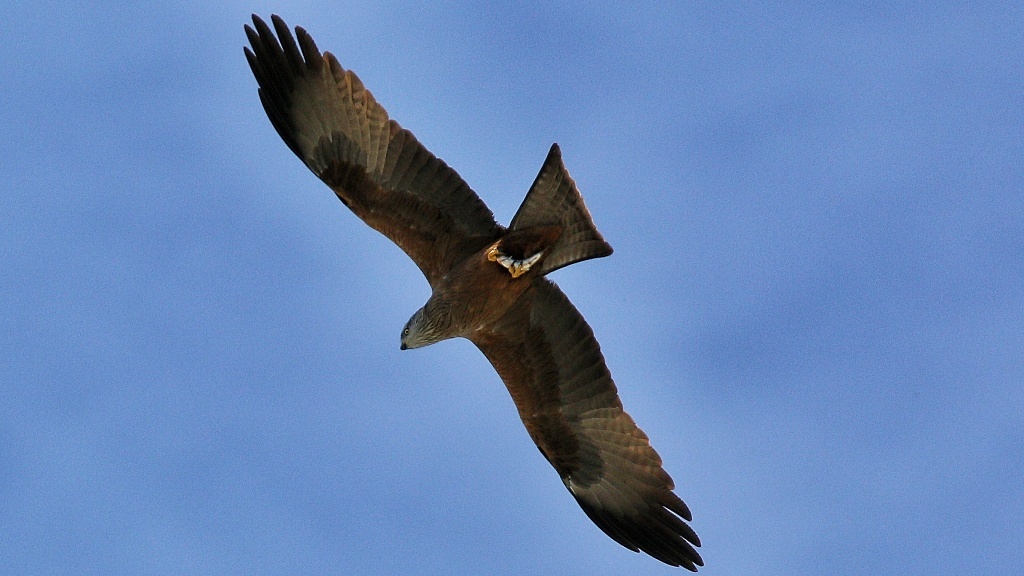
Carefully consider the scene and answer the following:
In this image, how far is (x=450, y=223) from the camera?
1102cm

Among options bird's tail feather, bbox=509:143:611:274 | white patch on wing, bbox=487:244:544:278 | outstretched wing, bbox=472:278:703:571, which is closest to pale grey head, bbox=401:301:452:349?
outstretched wing, bbox=472:278:703:571

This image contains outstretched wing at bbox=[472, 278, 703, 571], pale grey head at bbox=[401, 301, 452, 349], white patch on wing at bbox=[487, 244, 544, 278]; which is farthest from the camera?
outstretched wing at bbox=[472, 278, 703, 571]

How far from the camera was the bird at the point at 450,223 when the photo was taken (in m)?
10.8

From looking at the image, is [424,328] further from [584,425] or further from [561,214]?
[584,425]

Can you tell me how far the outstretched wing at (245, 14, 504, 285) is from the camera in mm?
10852

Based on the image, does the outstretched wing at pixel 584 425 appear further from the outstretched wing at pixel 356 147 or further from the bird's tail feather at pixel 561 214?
the outstretched wing at pixel 356 147

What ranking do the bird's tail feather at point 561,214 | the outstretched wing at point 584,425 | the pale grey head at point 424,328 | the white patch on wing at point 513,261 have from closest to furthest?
the bird's tail feather at point 561,214 < the white patch on wing at point 513,261 < the pale grey head at point 424,328 < the outstretched wing at point 584,425

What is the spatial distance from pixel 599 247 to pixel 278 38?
3192 millimetres

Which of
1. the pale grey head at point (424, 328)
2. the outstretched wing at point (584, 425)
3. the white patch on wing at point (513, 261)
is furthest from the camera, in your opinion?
the outstretched wing at point (584, 425)

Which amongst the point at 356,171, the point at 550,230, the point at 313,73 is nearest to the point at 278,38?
the point at 313,73

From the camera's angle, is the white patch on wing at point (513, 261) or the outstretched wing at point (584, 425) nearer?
the white patch on wing at point (513, 261)

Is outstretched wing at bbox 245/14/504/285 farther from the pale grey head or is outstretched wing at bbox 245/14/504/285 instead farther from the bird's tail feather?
the pale grey head

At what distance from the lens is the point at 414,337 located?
10977 millimetres

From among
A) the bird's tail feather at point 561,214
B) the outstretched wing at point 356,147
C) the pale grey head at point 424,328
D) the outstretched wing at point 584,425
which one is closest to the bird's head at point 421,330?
the pale grey head at point 424,328
